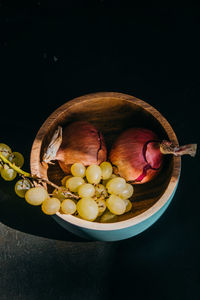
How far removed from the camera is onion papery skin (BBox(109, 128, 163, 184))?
58 cm

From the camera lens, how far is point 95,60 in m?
0.84

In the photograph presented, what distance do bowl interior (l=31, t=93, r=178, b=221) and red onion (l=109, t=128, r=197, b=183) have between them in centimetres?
2

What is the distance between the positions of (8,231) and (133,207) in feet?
0.98

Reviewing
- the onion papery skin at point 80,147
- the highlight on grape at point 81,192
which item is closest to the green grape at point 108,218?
the highlight on grape at point 81,192

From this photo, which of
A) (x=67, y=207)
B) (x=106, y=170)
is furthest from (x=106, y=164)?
(x=67, y=207)

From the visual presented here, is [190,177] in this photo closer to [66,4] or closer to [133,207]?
[133,207]

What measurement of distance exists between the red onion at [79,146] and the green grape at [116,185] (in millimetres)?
65

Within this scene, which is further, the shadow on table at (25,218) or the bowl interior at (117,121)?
the shadow on table at (25,218)

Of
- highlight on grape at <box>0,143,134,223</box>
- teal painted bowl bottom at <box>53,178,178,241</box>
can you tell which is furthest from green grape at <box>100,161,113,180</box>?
teal painted bowl bottom at <box>53,178,178,241</box>

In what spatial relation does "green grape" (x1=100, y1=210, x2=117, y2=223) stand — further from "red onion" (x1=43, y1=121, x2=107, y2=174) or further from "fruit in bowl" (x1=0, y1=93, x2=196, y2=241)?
"red onion" (x1=43, y1=121, x2=107, y2=174)

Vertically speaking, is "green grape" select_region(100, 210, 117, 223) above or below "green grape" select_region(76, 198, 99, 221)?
below

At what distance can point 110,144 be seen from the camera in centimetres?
67

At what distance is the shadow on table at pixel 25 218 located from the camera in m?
0.68

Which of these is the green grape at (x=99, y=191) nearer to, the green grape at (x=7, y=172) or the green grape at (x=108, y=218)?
the green grape at (x=108, y=218)
